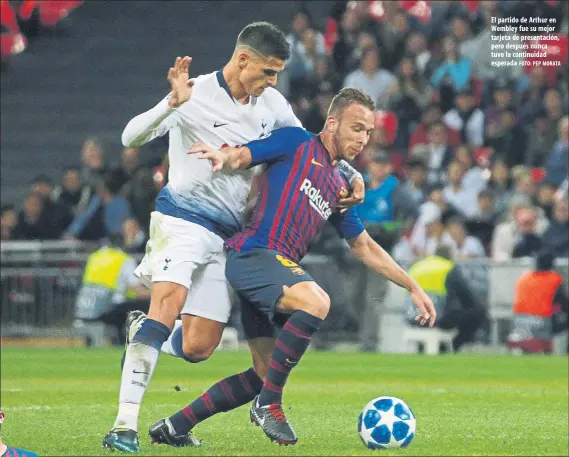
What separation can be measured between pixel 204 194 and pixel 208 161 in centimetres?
19

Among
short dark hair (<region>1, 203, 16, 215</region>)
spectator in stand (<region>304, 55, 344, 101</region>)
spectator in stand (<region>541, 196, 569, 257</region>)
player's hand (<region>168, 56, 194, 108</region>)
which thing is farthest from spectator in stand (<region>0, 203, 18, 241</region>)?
player's hand (<region>168, 56, 194, 108</region>)

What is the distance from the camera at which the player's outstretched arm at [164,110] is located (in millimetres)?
7238

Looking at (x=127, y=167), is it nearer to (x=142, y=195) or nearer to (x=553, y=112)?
(x=142, y=195)

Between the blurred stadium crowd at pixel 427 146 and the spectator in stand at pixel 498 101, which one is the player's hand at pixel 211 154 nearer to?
the blurred stadium crowd at pixel 427 146

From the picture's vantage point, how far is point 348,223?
8.02 metres

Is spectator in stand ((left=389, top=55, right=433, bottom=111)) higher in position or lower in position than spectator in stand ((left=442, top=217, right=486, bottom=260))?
higher

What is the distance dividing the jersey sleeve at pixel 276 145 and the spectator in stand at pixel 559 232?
1025cm

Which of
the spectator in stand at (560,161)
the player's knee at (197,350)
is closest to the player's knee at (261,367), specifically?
the player's knee at (197,350)

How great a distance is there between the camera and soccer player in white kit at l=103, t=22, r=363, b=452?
24.3 ft

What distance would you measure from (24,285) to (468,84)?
298 inches

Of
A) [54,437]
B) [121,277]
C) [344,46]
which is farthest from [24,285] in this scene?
[54,437]

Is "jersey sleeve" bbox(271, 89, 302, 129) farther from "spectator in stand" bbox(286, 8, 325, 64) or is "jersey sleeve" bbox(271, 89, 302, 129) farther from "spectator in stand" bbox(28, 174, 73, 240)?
"spectator in stand" bbox(286, 8, 325, 64)

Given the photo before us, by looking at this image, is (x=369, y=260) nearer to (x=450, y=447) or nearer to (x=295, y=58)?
(x=450, y=447)

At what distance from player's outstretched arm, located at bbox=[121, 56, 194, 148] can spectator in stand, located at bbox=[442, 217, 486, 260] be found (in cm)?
1097
